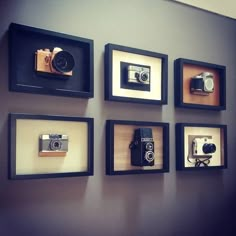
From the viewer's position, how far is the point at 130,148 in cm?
173

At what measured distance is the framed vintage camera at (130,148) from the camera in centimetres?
165

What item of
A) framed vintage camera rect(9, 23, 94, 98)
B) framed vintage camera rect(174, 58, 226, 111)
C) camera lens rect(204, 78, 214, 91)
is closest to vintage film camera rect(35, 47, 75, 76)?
framed vintage camera rect(9, 23, 94, 98)

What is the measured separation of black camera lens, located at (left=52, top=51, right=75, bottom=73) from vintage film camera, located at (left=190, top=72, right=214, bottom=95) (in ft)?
2.49

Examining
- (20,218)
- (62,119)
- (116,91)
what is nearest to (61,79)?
(62,119)

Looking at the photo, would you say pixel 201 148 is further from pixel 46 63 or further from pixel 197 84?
pixel 46 63

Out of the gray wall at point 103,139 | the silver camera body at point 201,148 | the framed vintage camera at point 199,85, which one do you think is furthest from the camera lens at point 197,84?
the silver camera body at point 201,148

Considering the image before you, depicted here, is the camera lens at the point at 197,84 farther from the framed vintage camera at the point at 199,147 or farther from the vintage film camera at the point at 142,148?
the vintage film camera at the point at 142,148

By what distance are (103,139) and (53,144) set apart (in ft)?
0.93

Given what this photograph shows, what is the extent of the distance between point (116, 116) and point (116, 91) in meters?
0.13

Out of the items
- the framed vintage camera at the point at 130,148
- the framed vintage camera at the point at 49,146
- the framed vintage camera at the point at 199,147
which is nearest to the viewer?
the framed vintage camera at the point at 49,146

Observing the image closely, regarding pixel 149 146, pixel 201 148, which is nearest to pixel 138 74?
pixel 149 146

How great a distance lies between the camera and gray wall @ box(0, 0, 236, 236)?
145cm

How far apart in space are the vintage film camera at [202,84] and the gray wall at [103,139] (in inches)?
5.0

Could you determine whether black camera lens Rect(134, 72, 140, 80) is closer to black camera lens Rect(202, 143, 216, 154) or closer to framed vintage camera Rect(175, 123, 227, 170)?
framed vintage camera Rect(175, 123, 227, 170)
